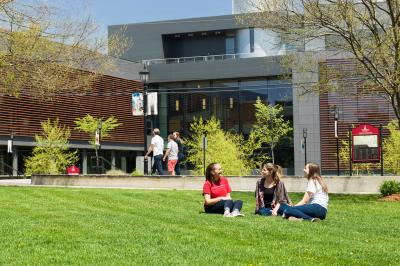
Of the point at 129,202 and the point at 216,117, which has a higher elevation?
the point at 216,117

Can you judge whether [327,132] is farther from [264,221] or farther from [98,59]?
[264,221]

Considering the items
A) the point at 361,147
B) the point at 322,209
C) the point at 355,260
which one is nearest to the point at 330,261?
the point at 355,260

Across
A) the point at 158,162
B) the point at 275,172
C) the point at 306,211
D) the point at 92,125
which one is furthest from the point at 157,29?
the point at 306,211

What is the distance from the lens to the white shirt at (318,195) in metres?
11.6

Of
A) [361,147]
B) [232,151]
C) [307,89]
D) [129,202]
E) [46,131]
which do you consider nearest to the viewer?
[129,202]

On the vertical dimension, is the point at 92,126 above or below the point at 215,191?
above

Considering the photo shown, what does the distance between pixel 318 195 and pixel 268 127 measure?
46.8 meters

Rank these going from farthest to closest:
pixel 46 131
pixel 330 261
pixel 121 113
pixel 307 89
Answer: pixel 121 113 < pixel 46 131 < pixel 307 89 < pixel 330 261

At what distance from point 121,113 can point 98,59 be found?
41327mm

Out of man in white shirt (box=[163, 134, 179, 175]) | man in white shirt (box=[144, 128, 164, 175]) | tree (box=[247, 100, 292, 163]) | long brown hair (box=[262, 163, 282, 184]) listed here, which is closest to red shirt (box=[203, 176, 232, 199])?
long brown hair (box=[262, 163, 282, 184])

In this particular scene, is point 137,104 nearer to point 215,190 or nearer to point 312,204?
point 215,190

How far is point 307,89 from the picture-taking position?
20609 millimetres

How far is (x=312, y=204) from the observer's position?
1156cm

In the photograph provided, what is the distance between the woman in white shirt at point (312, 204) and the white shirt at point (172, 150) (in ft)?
36.0
